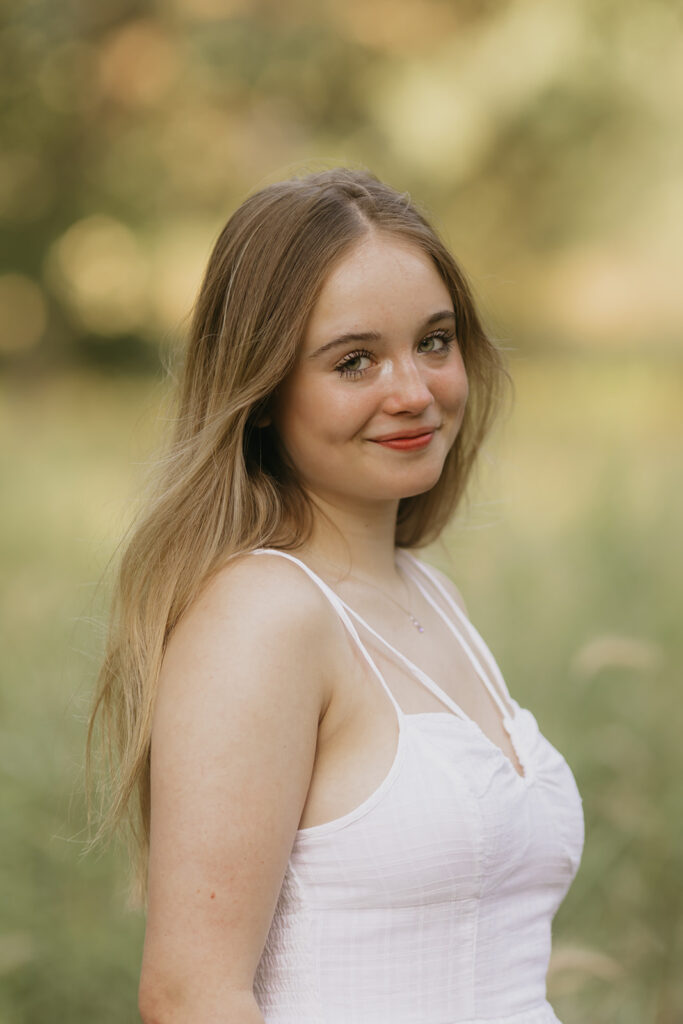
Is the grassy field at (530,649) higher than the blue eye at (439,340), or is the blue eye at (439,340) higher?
the blue eye at (439,340)

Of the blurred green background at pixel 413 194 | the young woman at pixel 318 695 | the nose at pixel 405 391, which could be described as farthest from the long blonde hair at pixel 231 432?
the blurred green background at pixel 413 194

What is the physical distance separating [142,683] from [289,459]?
14.1 inches

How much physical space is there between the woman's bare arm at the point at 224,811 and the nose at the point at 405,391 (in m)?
0.31

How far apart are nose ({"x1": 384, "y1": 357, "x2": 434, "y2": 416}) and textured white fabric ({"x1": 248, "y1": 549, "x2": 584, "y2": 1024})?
22 centimetres

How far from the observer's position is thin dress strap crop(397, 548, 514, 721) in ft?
5.49

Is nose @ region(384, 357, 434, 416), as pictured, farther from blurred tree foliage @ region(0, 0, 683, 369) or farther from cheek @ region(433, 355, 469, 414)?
blurred tree foliage @ region(0, 0, 683, 369)

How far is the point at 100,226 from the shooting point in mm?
4734

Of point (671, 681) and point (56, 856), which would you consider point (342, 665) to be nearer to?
point (56, 856)

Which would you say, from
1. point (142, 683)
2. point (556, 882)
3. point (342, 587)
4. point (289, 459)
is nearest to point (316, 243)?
point (289, 459)

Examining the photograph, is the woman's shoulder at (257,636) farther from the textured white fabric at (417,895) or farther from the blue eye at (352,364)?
the blue eye at (352,364)

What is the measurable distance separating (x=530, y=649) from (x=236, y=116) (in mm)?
2599

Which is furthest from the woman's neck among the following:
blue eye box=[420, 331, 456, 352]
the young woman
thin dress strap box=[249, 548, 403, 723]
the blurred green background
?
the blurred green background

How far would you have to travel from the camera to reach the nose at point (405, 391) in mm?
1403

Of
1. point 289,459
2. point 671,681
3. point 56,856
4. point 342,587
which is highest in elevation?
point 289,459
